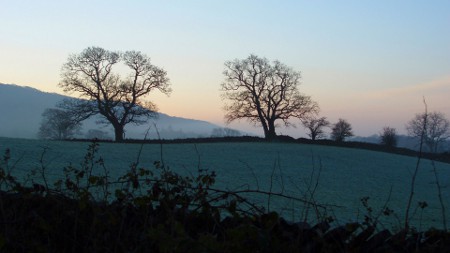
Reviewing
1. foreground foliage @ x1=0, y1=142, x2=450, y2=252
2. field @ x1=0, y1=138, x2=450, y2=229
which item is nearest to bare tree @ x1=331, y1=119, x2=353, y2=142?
field @ x1=0, y1=138, x2=450, y2=229

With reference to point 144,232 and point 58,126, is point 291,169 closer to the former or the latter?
point 144,232

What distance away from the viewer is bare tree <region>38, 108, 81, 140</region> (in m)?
40.5

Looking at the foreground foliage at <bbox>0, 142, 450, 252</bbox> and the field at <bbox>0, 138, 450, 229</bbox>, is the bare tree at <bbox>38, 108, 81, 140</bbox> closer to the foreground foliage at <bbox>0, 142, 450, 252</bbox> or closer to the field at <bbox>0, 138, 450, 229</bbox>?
the field at <bbox>0, 138, 450, 229</bbox>

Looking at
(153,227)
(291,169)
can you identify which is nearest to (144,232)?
(153,227)

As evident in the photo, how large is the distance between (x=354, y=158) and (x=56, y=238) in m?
24.5

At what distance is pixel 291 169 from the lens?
2050 centimetres

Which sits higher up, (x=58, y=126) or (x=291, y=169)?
(x=58, y=126)

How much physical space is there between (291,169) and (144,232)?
17.2 m

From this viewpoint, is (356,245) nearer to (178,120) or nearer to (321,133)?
(321,133)

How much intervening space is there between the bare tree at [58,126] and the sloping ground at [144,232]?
35756 millimetres

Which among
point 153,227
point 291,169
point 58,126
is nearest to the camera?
point 153,227

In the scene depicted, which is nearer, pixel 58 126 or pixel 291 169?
pixel 291 169

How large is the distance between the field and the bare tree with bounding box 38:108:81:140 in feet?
55.7

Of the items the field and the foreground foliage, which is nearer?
the foreground foliage
